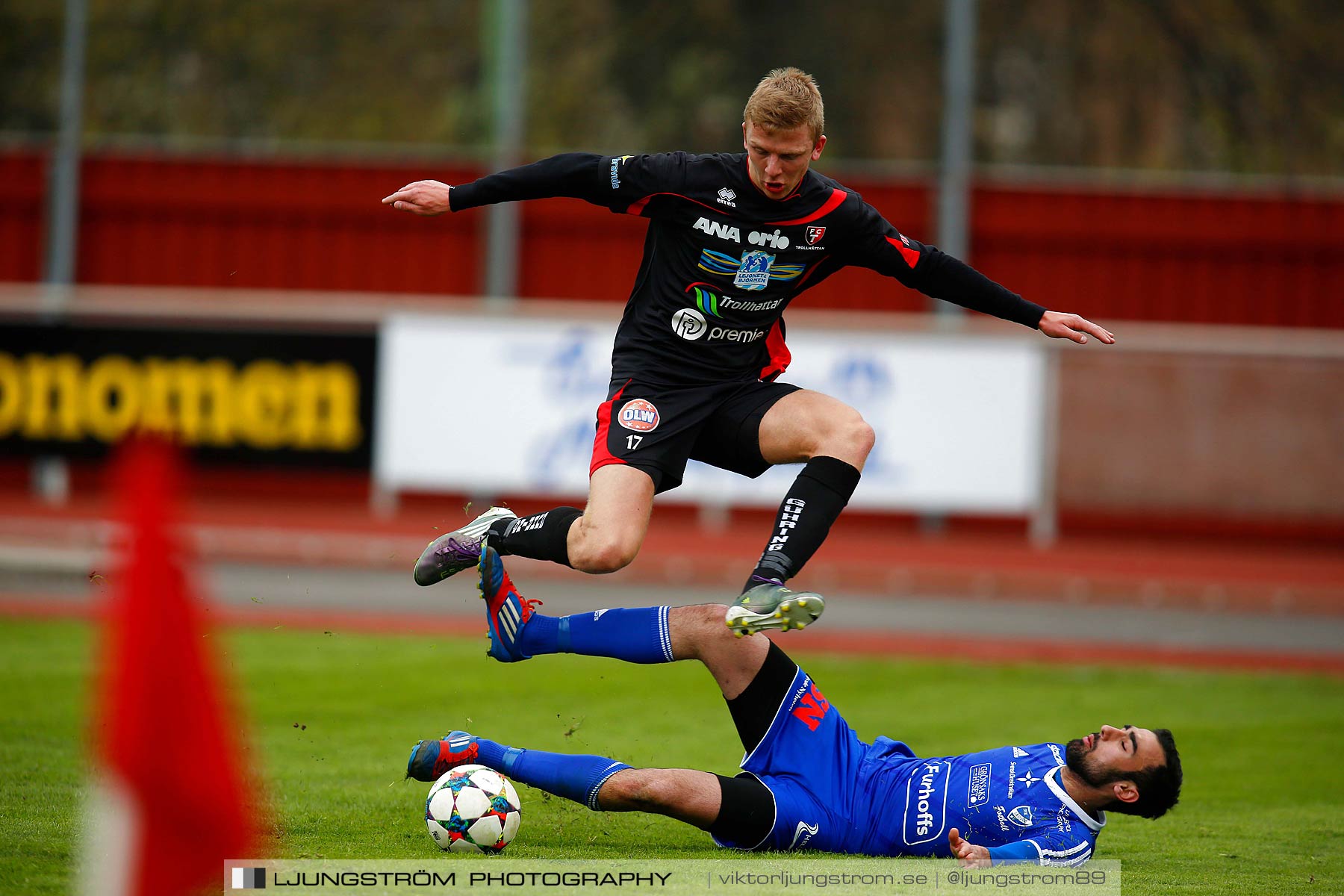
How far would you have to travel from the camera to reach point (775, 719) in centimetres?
554

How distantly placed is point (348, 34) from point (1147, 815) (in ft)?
60.2

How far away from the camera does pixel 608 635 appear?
5848 mm

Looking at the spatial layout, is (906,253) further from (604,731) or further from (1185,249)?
(1185,249)

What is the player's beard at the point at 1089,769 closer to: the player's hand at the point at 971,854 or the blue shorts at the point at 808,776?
the player's hand at the point at 971,854

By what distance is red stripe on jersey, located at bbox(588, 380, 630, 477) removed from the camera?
5.95 meters

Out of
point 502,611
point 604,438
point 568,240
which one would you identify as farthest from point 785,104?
point 568,240

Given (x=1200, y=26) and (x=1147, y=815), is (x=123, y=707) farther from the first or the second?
(x=1200, y=26)

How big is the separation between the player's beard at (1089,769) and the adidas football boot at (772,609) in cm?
108

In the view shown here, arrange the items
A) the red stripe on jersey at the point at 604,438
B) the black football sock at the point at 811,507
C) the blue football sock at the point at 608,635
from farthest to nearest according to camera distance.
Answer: the red stripe on jersey at the point at 604,438, the blue football sock at the point at 608,635, the black football sock at the point at 811,507

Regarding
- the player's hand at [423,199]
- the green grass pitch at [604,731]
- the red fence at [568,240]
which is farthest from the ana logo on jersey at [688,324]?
the red fence at [568,240]

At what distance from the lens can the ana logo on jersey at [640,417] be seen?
5.97m

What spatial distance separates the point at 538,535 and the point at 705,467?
982 cm

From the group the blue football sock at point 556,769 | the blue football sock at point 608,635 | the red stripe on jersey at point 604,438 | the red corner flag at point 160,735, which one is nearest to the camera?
the red corner flag at point 160,735

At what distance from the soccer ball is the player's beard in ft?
6.65
